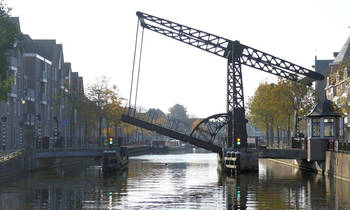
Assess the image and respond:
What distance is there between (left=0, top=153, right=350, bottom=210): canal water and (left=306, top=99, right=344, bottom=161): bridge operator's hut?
321 cm

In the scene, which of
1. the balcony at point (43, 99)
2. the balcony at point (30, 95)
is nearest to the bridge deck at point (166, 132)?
the balcony at point (30, 95)

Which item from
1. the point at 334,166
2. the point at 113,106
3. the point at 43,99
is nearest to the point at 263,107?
the point at 113,106

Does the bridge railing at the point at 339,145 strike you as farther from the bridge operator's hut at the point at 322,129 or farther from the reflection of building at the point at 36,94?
the reflection of building at the point at 36,94

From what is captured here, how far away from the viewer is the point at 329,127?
54406 millimetres

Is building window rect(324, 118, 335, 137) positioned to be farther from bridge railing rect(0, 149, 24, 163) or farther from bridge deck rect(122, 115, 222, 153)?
bridge railing rect(0, 149, 24, 163)

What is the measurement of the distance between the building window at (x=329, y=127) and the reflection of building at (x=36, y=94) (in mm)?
24830

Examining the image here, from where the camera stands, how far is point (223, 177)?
174 ft

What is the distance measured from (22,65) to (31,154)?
2260 centimetres

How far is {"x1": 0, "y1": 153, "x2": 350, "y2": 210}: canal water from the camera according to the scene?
31984 mm

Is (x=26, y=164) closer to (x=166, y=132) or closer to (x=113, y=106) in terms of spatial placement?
(x=166, y=132)

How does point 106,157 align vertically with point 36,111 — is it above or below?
below

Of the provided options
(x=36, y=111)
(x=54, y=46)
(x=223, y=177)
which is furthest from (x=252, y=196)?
(x=54, y=46)

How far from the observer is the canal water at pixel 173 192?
3198 centimetres

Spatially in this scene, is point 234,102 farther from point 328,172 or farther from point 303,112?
point 303,112
